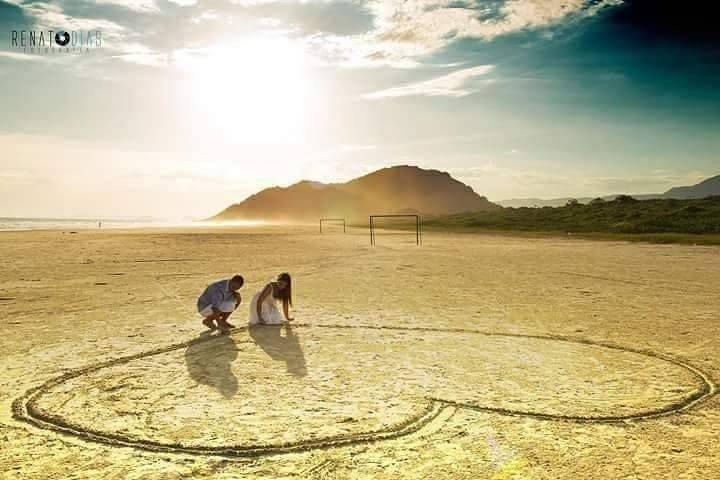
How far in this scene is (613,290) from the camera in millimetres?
15742

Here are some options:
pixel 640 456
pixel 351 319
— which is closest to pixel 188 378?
pixel 351 319

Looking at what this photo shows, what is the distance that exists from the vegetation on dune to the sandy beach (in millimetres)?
37905

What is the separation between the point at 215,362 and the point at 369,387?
2.72 m

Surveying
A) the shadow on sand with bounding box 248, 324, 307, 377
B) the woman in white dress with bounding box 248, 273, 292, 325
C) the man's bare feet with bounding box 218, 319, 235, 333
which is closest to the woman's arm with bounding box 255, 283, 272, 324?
the woman in white dress with bounding box 248, 273, 292, 325

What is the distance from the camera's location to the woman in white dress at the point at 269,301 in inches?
430

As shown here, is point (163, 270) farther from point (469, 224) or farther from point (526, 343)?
point (469, 224)

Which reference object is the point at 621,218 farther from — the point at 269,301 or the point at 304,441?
the point at 304,441

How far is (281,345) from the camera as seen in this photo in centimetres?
929

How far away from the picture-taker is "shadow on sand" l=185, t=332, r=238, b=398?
7102 millimetres

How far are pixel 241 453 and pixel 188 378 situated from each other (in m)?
2.63

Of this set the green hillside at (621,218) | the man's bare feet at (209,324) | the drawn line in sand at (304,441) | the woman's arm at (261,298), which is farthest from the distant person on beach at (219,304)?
the green hillside at (621,218)

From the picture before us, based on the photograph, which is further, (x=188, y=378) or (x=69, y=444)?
(x=188, y=378)

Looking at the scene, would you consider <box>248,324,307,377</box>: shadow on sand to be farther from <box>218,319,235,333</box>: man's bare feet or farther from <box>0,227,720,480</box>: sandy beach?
<box>218,319,235,333</box>: man's bare feet

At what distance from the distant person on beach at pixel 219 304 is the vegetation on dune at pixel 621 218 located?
45.6m
